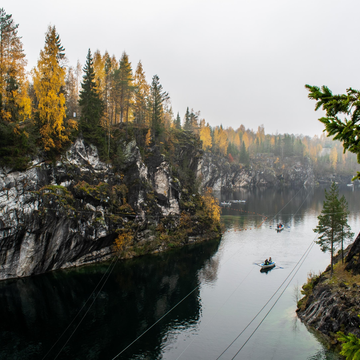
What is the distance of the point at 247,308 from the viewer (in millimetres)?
35562

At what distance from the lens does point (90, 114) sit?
184 feet

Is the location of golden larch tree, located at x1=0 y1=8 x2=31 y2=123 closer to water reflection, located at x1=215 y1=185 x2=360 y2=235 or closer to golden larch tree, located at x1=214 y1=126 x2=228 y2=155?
water reflection, located at x1=215 y1=185 x2=360 y2=235

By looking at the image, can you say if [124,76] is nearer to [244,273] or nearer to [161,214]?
[161,214]

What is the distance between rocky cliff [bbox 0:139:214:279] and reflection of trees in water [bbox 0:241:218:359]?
3.51m

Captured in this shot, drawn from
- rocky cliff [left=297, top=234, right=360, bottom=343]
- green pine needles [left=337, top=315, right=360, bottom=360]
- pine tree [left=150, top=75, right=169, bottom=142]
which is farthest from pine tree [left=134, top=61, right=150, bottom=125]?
green pine needles [left=337, top=315, right=360, bottom=360]

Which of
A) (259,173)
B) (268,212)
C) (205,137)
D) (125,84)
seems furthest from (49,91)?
(259,173)

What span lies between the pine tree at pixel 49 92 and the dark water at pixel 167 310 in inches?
887

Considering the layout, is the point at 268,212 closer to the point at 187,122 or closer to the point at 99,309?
the point at 187,122

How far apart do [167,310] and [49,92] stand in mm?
37544

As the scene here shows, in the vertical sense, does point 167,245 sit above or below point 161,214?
below

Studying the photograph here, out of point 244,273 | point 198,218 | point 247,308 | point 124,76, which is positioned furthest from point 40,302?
point 124,76

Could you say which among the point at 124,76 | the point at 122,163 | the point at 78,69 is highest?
the point at 78,69

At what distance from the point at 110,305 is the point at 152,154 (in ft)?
120

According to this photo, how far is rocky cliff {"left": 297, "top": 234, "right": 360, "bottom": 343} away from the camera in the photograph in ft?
89.9
